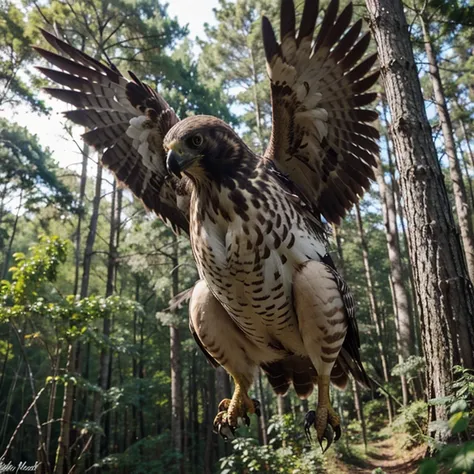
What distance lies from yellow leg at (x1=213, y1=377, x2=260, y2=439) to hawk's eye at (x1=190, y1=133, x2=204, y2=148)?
1266 millimetres

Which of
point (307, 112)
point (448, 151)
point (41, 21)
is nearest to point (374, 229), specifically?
point (448, 151)

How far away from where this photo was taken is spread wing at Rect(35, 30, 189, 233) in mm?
2775

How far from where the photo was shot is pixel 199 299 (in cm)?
218

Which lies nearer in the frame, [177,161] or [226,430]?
[177,161]

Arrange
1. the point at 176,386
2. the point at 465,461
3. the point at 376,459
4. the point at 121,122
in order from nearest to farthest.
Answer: the point at 465,461, the point at 121,122, the point at 376,459, the point at 176,386

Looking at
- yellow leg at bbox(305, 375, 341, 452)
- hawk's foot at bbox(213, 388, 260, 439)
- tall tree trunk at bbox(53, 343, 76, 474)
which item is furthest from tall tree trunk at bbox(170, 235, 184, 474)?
yellow leg at bbox(305, 375, 341, 452)

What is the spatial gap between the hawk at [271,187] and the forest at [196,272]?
299 millimetres

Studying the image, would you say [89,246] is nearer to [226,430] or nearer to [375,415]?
[226,430]

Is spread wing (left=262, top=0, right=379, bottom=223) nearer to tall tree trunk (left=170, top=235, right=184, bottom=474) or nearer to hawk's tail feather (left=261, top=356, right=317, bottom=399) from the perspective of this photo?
hawk's tail feather (left=261, top=356, right=317, bottom=399)

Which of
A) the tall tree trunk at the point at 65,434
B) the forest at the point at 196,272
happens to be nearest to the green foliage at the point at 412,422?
the forest at the point at 196,272

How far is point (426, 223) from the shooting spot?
2.73 m

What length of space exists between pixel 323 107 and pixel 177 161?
106 cm

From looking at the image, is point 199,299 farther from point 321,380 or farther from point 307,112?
point 307,112

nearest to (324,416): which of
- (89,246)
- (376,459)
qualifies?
(89,246)
